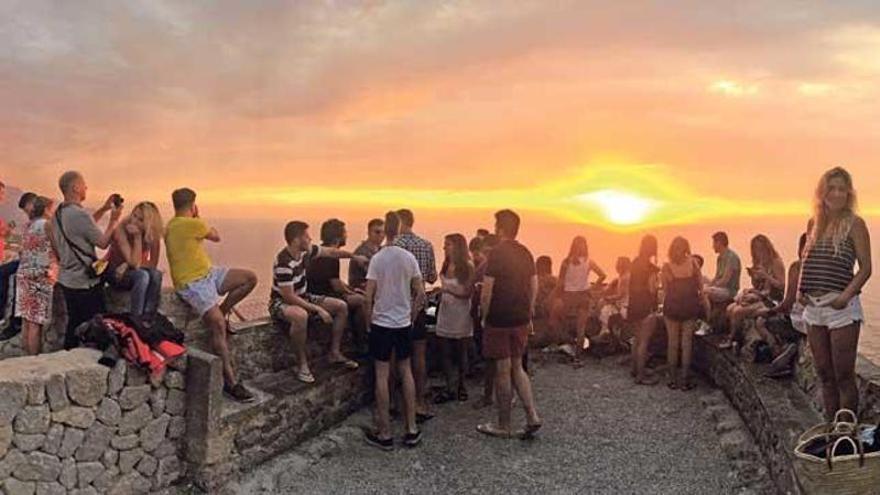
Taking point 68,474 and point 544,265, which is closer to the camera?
point 68,474

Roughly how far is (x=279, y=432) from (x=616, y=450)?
144 inches

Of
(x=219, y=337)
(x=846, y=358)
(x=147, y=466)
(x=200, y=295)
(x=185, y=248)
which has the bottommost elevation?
(x=147, y=466)

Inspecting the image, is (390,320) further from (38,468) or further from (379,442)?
(38,468)

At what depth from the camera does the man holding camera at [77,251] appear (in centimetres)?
632

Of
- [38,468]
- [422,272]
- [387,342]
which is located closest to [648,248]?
[422,272]

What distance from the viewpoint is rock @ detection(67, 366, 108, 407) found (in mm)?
5312

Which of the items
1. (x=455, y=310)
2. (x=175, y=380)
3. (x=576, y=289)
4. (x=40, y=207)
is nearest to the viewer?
(x=175, y=380)

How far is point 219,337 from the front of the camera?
6645 mm

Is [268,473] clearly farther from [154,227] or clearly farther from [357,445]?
[154,227]

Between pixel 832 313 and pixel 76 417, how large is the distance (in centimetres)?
613

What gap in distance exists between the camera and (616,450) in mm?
7461

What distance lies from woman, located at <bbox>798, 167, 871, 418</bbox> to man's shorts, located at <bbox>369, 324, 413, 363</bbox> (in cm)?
384

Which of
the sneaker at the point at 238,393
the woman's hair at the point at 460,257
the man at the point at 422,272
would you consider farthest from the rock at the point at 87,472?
the woman's hair at the point at 460,257

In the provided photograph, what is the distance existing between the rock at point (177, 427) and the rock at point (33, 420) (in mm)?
1105
